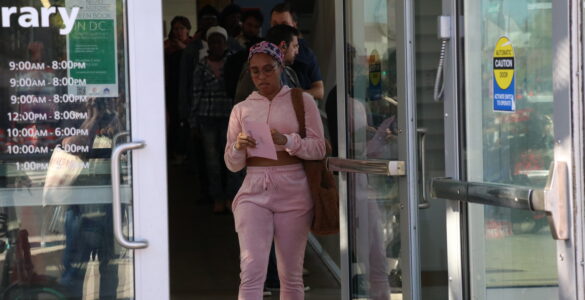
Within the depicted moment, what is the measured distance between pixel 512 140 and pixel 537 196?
0.48 m

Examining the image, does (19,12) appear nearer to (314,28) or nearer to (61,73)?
(61,73)

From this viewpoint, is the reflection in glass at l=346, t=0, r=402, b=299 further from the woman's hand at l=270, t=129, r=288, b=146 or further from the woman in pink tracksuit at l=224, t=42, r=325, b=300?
the woman's hand at l=270, t=129, r=288, b=146

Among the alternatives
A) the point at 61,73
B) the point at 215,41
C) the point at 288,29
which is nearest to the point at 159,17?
the point at 61,73

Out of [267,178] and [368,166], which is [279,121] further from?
[368,166]

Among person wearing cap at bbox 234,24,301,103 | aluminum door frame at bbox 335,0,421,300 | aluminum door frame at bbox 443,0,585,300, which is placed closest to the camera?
aluminum door frame at bbox 443,0,585,300

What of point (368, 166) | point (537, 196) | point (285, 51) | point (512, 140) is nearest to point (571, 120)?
point (537, 196)

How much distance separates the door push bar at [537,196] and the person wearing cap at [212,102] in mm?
5391

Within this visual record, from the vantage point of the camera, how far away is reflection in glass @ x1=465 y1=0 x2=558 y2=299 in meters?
3.72

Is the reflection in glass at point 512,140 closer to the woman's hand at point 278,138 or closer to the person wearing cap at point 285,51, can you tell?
the woman's hand at point 278,138

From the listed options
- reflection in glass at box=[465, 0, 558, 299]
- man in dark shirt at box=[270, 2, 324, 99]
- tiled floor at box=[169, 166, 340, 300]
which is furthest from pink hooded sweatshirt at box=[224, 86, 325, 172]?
tiled floor at box=[169, 166, 340, 300]

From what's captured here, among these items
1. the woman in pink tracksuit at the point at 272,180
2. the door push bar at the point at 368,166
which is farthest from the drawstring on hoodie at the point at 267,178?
the door push bar at the point at 368,166

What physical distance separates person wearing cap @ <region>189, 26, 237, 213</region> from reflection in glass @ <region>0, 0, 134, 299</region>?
5162 millimetres

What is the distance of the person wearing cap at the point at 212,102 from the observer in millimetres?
9602

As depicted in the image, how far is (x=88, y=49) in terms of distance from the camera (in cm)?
418
